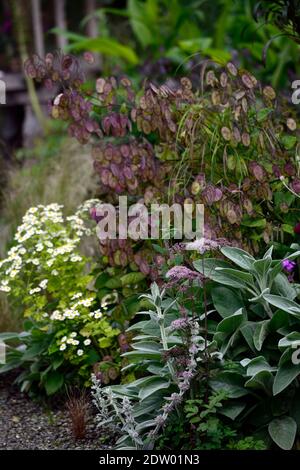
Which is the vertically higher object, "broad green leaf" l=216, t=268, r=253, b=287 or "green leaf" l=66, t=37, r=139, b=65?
"green leaf" l=66, t=37, r=139, b=65

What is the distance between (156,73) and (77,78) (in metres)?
4.01

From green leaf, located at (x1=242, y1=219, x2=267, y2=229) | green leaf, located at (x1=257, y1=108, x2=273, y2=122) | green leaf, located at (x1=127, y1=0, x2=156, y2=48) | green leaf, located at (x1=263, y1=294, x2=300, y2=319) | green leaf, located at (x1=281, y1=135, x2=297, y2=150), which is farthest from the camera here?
green leaf, located at (x1=127, y1=0, x2=156, y2=48)

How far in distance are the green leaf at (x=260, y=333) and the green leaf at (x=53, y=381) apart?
103 cm

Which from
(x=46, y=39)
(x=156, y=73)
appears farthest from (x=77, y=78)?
(x=46, y=39)

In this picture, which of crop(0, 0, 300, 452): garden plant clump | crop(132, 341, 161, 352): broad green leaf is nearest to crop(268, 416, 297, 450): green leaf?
crop(0, 0, 300, 452): garden plant clump

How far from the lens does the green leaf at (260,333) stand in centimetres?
277

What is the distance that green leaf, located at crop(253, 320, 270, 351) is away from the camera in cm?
277

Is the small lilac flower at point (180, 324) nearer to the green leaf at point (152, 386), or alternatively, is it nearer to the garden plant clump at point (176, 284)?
the garden plant clump at point (176, 284)

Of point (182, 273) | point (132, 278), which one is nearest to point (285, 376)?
point (182, 273)

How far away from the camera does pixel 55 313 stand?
132 inches

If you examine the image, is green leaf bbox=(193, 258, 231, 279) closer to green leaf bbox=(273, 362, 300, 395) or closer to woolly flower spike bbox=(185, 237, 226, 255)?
woolly flower spike bbox=(185, 237, 226, 255)

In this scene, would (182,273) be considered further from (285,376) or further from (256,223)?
(256,223)

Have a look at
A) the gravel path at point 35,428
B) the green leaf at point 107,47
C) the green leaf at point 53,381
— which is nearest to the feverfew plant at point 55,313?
the green leaf at point 53,381
